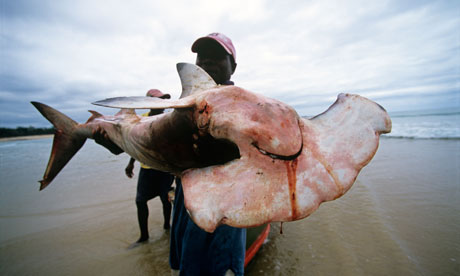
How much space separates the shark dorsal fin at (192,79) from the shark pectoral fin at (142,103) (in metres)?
0.35

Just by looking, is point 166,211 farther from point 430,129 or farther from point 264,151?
point 430,129

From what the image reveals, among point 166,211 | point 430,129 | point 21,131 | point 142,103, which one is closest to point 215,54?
point 142,103

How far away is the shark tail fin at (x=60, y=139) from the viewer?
2262 mm

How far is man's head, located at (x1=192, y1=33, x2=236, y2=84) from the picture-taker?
179 centimetres

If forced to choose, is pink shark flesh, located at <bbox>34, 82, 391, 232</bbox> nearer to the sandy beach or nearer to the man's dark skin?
the man's dark skin

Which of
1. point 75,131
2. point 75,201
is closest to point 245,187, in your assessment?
point 75,131

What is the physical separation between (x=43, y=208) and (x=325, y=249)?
6300mm

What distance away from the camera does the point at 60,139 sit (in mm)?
2311

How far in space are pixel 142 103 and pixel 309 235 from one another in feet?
10.1

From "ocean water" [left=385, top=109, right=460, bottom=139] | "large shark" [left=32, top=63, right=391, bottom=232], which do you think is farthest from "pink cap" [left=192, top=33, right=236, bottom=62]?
"ocean water" [left=385, top=109, right=460, bottom=139]

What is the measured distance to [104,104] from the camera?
0.93 meters

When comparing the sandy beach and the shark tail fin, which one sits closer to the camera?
the shark tail fin

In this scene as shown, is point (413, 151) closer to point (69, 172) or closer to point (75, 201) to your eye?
point (75, 201)

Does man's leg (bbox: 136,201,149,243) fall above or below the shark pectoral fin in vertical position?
below
